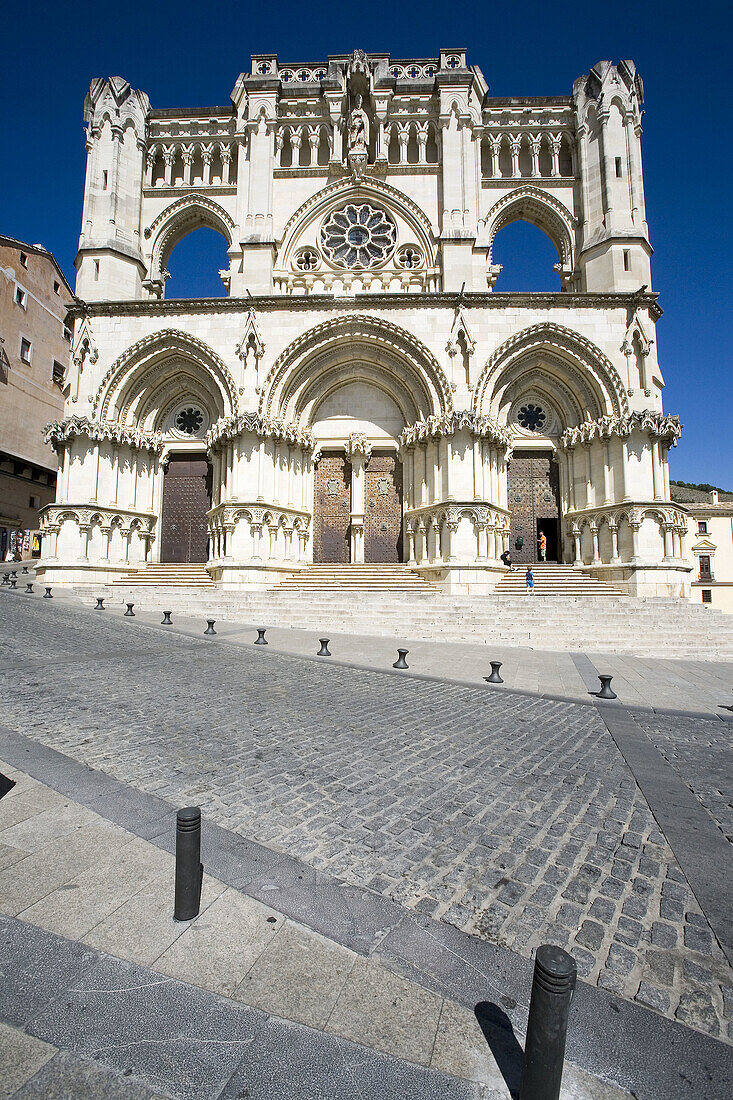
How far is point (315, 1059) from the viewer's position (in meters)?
1.75

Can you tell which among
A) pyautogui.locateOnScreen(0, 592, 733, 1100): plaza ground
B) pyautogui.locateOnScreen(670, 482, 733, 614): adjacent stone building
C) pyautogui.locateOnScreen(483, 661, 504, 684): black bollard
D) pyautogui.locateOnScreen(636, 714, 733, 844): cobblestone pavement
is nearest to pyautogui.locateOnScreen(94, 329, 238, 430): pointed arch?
pyautogui.locateOnScreen(483, 661, 504, 684): black bollard

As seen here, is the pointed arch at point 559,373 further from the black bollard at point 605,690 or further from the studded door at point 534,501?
the black bollard at point 605,690

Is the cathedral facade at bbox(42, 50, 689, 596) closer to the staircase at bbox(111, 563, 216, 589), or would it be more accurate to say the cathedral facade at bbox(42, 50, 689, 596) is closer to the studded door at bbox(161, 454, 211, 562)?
the studded door at bbox(161, 454, 211, 562)

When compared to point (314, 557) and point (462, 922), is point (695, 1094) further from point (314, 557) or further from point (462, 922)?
point (314, 557)

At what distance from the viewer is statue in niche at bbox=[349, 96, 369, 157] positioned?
75.4 ft

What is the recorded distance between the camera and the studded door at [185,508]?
22.8 m

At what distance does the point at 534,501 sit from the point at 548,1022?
864 inches

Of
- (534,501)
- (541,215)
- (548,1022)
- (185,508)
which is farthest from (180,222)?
(548,1022)

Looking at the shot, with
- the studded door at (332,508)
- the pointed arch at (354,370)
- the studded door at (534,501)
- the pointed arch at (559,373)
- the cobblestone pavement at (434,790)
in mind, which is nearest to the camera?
the cobblestone pavement at (434,790)

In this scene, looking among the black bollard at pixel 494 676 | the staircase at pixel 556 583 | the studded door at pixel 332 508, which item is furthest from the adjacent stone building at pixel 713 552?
the black bollard at pixel 494 676

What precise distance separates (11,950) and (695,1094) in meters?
2.78

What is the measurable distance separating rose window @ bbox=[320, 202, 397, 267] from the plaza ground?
23507 mm

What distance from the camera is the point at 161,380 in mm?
21938

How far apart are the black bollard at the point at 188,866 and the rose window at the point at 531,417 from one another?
22.3 metres
